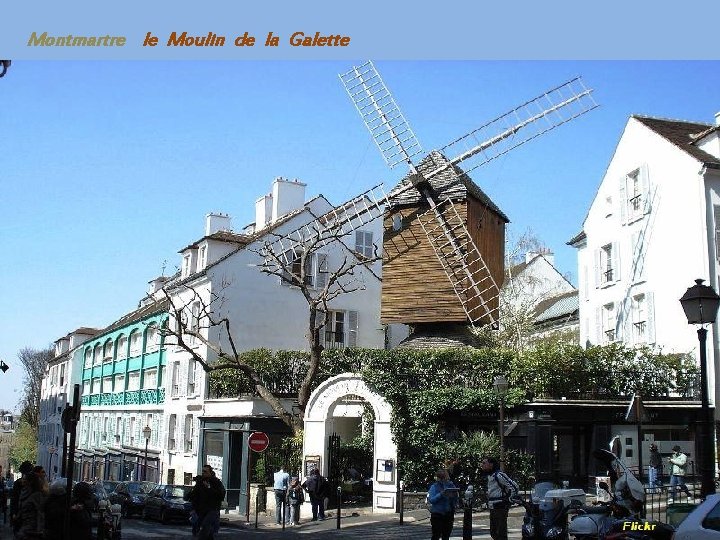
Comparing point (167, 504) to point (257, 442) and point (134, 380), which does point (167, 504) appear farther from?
point (134, 380)

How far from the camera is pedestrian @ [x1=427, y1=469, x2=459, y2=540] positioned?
15188mm

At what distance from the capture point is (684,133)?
31.6 m

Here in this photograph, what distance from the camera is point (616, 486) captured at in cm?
1218

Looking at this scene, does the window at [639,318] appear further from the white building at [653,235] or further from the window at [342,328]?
the window at [342,328]

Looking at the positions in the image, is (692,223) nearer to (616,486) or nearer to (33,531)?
(616,486)

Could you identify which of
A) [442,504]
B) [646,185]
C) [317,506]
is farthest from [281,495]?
[646,185]

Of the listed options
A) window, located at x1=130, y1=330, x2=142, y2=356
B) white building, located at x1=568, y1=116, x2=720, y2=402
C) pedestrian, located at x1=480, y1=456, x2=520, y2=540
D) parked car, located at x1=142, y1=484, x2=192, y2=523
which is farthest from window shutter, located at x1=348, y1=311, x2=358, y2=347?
pedestrian, located at x1=480, y1=456, x2=520, y2=540

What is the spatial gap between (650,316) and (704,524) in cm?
2221

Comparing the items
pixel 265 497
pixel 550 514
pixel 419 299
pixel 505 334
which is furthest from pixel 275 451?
pixel 550 514

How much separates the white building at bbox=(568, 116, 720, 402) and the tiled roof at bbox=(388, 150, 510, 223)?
4978 mm

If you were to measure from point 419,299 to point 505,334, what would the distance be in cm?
863

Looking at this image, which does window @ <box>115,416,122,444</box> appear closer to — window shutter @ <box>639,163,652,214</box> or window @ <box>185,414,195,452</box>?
window @ <box>185,414,195,452</box>

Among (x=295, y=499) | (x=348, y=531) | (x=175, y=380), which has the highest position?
(x=175, y=380)

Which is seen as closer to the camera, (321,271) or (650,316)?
(650,316)
